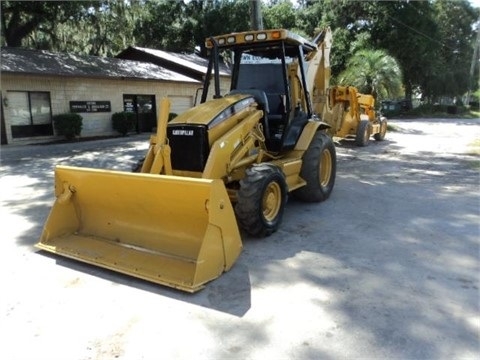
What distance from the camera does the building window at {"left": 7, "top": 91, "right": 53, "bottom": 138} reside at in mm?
16812

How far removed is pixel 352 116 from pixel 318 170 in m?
7.68

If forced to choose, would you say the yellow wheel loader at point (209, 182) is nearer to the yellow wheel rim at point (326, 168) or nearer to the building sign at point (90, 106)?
the yellow wheel rim at point (326, 168)

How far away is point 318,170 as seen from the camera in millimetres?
6605

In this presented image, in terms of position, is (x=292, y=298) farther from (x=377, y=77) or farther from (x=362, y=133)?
(x=377, y=77)

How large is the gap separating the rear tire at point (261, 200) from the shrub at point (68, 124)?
14270mm

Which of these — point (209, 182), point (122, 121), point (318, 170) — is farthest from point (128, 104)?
point (209, 182)

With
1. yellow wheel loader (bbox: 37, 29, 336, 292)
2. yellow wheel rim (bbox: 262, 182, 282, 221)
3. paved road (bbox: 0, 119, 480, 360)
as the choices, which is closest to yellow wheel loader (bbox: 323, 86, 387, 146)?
yellow wheel loader (bbox: 37, 29, 336, 292)

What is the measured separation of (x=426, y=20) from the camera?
31.1 metres

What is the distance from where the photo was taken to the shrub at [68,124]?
57.3 ft

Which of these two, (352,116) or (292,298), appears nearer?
(292,298)

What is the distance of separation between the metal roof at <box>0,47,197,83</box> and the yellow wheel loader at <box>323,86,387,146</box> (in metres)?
10.5

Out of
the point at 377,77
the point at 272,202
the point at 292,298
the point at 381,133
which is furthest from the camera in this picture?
the point at 377,77

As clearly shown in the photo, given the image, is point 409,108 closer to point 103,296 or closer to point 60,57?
point 60,57

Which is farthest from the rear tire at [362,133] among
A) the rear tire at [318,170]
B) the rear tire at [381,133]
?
the rear tire at [318,170]
